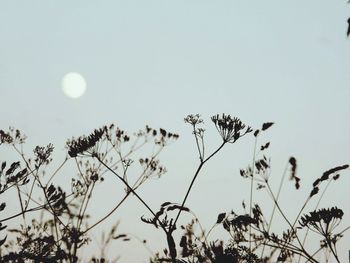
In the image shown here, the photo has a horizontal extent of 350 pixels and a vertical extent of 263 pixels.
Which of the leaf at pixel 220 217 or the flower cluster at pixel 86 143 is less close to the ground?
the flower cluster at pixel 86 143

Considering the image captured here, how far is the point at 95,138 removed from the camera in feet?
29.7

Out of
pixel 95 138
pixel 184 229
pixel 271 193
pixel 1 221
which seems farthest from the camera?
pixel 95 138

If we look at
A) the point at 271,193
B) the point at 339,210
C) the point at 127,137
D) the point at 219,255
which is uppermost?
the point at 127,137

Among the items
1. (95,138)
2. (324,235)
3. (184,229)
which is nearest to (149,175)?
(95,138)

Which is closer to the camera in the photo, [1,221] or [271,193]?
[1,221]

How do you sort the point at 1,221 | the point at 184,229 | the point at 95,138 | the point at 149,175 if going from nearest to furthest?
the point at 1,221, the point at 184,229, the point at 95,138, the point at 149,175

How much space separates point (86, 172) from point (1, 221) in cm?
513

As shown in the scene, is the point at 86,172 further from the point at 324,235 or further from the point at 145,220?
the point at 324,235

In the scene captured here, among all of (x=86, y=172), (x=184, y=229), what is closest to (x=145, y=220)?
(x=184, y=229)

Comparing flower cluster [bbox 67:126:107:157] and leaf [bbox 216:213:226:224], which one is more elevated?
flower cluster [bbox 67:126:107:157]

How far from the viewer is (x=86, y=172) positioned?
10.2 metres

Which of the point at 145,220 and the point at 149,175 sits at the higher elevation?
the point at 149,175

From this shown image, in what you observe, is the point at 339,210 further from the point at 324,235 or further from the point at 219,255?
the point at 219,255

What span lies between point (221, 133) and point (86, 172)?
3978 mm
